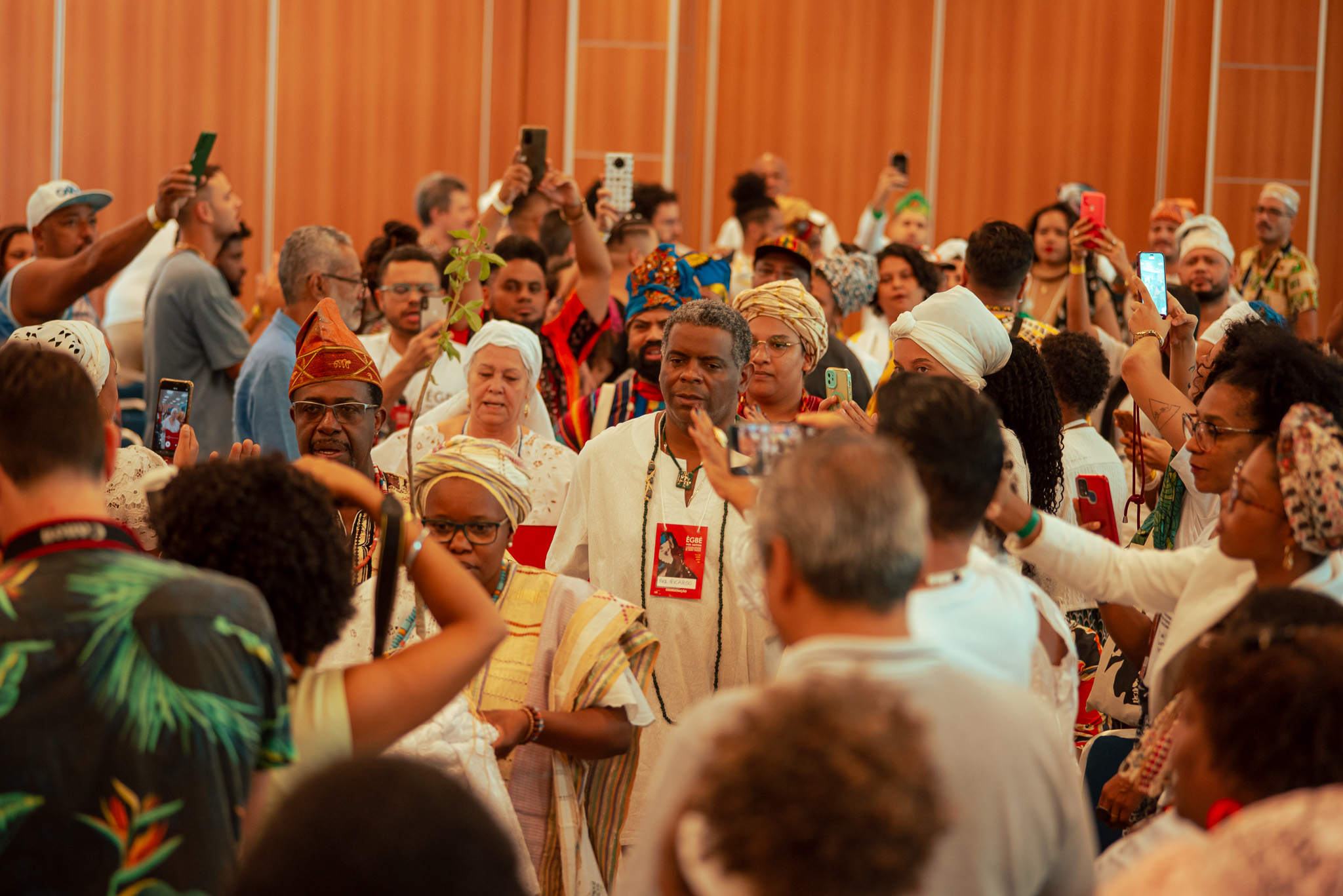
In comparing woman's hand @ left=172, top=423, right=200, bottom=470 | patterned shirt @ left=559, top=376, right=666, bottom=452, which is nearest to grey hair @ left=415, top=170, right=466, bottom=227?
patterned shirt @ left=559, top=376, right=666, bottom=452

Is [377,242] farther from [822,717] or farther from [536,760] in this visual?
[822,717]

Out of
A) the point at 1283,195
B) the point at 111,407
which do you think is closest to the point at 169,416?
the point at 111,407

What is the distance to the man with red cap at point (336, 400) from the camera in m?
3.27

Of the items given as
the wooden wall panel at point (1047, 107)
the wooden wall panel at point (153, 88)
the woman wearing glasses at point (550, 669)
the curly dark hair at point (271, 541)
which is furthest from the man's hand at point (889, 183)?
the curly dark hair at point (271, 541)

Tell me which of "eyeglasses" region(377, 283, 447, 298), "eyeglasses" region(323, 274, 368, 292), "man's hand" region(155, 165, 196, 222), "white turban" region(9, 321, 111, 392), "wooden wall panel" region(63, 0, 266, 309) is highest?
"wooden wall panel" region(63, 0, 266, 309)

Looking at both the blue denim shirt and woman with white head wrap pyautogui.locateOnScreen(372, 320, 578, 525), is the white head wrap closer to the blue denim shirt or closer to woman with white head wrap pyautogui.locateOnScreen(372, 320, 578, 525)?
woman with white head wrap pyautogui.locateOnScreen(372, 320, 578, 525)

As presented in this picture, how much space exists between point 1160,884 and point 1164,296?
8.37 feet

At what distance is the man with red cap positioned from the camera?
3273mm

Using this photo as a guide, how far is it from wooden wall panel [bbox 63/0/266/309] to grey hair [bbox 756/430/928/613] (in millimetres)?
9090

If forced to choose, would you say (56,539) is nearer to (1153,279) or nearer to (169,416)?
(169,416)

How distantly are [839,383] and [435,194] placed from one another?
455cm

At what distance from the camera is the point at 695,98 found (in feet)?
33.1

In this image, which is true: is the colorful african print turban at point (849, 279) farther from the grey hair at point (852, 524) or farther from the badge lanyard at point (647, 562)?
the grey hair at point (852, 524)

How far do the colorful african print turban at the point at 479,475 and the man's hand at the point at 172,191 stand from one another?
7.09 ft
